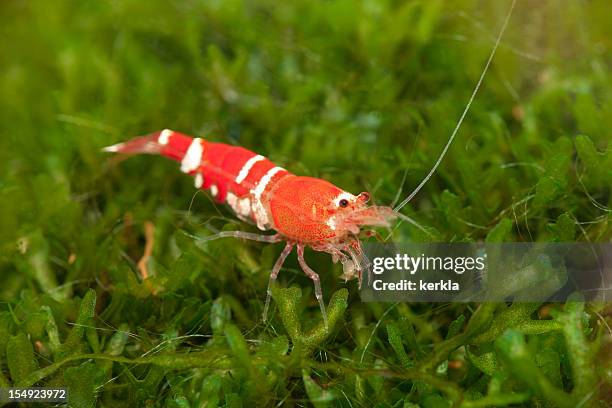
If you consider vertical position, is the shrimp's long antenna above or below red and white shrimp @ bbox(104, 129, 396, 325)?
above

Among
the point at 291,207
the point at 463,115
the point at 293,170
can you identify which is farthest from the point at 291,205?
the point at 463,115

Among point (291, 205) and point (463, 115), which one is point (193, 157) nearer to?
point (291, 205)

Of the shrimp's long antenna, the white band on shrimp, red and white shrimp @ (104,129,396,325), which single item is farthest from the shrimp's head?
the white band on shrimp

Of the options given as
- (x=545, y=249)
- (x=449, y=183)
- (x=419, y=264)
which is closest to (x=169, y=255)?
(x=419, y=264)

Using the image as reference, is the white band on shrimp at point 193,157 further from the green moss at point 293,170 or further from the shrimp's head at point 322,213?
the shrimp's head at point 322,213

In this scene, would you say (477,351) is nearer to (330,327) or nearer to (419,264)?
(419,264)

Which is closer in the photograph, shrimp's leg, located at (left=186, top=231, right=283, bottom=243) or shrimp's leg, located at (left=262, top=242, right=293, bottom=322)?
shrimp's leg, located at (left=262, top=242, right=293, bottom=322)

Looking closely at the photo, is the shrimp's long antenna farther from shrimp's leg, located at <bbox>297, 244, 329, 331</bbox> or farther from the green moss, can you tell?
shrimp's leg, located at <bbox>297, 244, 329, 331</bbox>

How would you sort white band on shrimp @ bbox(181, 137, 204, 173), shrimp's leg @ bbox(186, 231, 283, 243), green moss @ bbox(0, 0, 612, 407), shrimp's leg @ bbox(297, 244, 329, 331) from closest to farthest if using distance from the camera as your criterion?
green moss @ bbox(0, 0, 612, 407), shrimp's leg @ bbox(297, 244, 329, 331), shrimp's leg @ bbox(186, 231, 283, 243), white band on shrimp @ bbox(181, 137, 204, 173)
